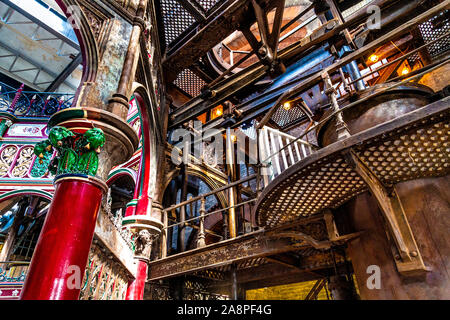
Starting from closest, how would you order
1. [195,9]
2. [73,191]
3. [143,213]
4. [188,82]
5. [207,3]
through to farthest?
[73,191], [143,213], [195,9], [207,3], [188,82]

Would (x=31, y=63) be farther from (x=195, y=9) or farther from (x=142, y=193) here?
(x=142, y=193)

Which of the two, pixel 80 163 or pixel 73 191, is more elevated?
pixel 80 163

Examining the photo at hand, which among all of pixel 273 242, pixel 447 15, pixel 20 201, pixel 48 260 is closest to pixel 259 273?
pixel 273 242

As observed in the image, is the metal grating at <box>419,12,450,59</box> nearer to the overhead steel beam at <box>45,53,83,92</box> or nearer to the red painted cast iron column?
the red painted cast iron column

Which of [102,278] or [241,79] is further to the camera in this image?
[241,79]

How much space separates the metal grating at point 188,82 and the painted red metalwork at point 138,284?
5.87 metres

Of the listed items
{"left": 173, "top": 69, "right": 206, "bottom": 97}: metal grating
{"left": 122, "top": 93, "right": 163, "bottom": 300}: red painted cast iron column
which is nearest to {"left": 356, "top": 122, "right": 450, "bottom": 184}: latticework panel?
{"left": 122, "top": 93, "right": 163, "bottom": 300}: red painted cast iron column

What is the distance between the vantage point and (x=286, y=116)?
1004 cm

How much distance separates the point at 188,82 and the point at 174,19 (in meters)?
2.48

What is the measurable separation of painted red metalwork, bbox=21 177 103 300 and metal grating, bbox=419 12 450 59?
6427 mm

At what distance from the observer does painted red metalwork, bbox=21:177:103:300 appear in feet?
7.68

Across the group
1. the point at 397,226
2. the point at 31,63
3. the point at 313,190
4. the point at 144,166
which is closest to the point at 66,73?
the point at 31,63
